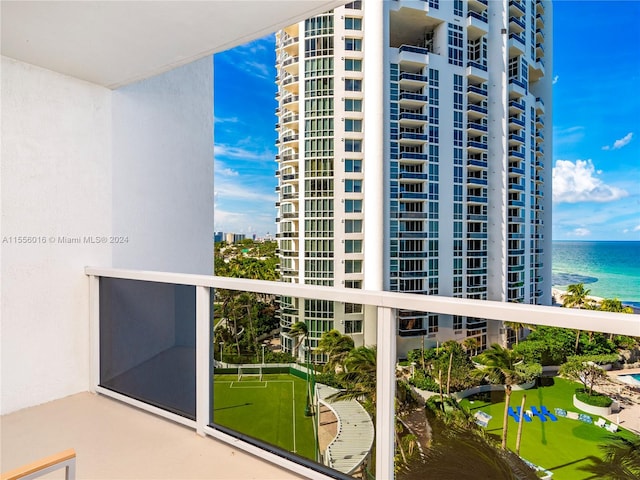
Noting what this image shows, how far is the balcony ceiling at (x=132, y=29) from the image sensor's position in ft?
5.58

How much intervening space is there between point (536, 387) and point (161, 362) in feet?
5.92

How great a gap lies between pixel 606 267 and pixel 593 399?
35919 millimetres

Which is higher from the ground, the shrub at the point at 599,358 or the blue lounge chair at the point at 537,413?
the shrub at the point at 599,358

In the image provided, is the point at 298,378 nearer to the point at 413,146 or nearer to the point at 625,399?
Answer: the point at 625,399

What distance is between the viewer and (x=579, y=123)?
31078 millimetres

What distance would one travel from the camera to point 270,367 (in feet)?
5.66

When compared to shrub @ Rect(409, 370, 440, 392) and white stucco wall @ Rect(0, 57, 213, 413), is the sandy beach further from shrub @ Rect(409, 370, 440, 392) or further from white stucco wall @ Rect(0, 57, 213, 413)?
shrub @ Rect(409, 370, 440, 392)

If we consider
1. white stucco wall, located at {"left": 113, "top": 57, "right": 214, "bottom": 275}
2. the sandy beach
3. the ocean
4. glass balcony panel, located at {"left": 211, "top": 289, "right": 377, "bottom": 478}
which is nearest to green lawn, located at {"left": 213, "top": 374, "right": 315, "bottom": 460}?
glass balcony panel, located at {"left": 211, "top": 289, "right": 377, "bottom": 478}

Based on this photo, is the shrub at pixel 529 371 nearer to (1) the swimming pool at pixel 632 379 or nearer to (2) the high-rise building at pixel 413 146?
(1) the swimming pool at pixel 632 379

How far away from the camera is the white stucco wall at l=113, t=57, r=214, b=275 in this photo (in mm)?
2734

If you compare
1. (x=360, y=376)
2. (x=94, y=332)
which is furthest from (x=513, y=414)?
(x=94, y=332)

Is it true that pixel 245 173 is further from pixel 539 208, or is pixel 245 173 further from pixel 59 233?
pixel 59 233

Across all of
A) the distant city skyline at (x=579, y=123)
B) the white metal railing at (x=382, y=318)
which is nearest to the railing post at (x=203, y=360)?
the white metal railing at (x=382, y=318)

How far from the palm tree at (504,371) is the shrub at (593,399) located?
0.47ft
